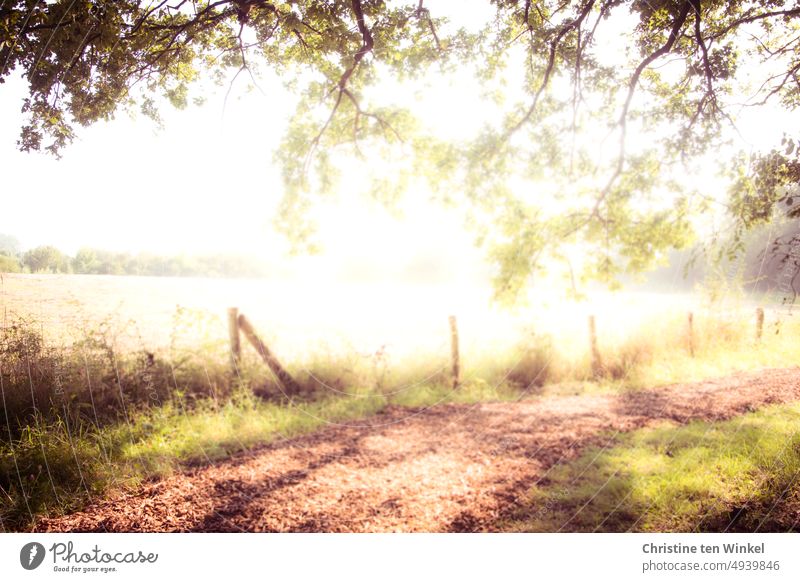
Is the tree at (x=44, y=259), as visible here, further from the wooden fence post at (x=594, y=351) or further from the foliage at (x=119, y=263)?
the wooden fence post at (x=594, y=351)

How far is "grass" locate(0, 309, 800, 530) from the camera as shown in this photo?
2646 millimetres

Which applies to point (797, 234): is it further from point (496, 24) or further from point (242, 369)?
point (242, 369)

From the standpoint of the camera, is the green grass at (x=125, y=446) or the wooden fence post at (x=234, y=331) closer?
the green grass at (x=125, y=446)

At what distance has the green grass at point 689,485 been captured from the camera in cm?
229

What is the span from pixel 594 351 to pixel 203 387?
6011 millimetres

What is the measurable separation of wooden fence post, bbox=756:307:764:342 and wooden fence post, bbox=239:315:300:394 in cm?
499

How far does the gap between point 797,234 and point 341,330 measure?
530cm

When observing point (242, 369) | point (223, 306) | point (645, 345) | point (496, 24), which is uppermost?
point (496, 24)

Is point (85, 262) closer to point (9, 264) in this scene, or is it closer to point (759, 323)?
point (9, 264)

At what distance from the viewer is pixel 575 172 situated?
3.83 m
